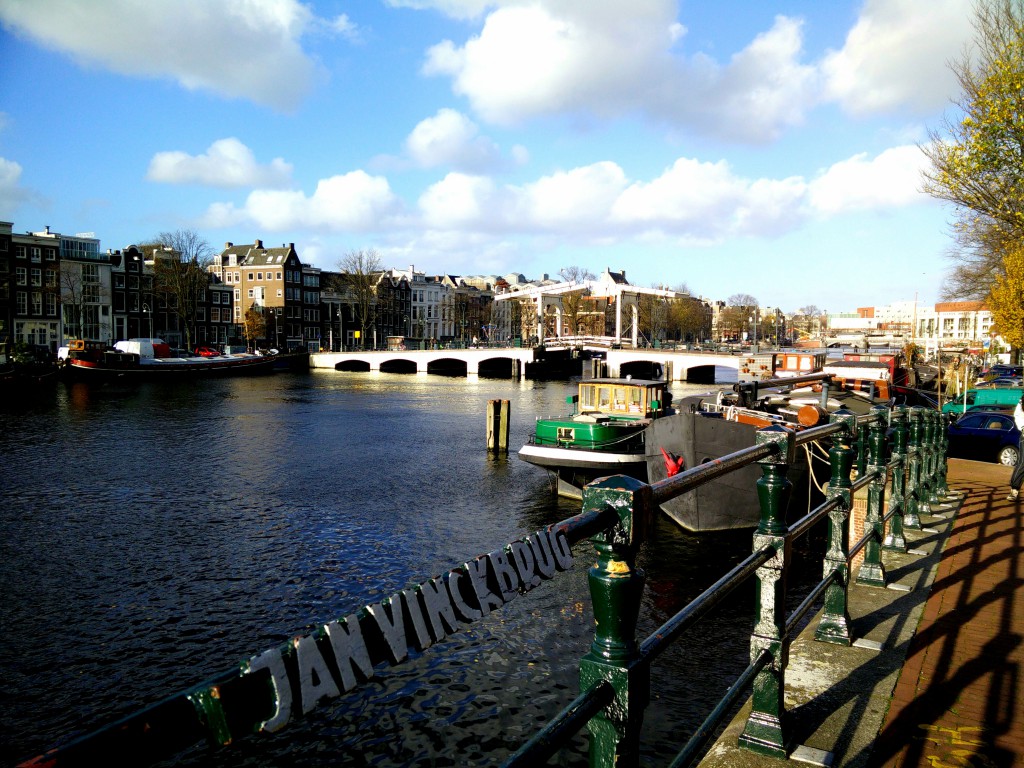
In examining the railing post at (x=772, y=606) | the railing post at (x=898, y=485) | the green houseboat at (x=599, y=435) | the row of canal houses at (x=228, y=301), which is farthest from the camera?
the row of canal houses at (x=228, y=301)

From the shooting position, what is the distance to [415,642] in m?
1.46

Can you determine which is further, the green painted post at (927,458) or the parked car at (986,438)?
the parked car at (986,438)

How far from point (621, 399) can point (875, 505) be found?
761 inches

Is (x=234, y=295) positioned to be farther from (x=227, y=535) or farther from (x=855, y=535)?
(x=855, y=535)

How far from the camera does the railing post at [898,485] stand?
709cm

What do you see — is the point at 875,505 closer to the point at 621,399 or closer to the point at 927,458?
the point at 927,458

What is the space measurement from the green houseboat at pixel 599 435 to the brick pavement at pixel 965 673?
14934 mm

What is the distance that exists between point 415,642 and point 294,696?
27 centimetres

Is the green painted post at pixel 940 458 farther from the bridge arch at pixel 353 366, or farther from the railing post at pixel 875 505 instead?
the bridge arch at pixel 353 366

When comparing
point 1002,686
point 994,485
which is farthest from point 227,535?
point 1002,686

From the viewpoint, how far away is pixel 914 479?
839cm

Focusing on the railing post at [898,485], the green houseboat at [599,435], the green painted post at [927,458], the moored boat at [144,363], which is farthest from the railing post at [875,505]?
the moored boat at [144,363]

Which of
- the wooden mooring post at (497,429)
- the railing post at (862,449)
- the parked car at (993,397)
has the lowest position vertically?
the wooden mooring post at (497,429)

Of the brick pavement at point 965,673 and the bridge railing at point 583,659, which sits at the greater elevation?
the bridge railing at point 583,659
